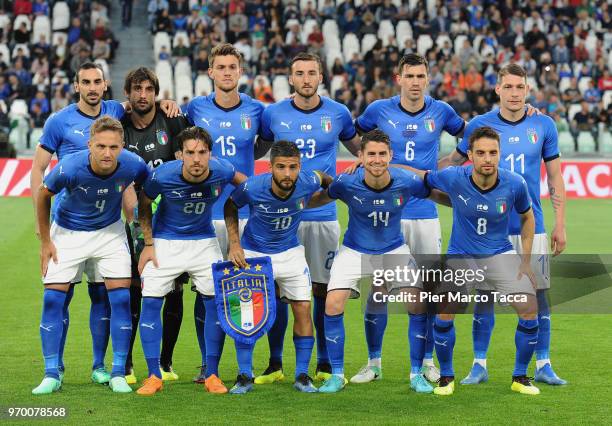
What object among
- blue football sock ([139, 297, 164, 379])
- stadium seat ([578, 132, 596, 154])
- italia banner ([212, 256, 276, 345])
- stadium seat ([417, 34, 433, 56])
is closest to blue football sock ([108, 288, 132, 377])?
blue football sock ([139, 297, 164, 379])

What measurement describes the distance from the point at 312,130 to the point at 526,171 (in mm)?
1632

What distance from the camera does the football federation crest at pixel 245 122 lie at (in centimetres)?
847

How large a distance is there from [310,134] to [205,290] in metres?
1.48

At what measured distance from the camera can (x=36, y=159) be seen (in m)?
8.11

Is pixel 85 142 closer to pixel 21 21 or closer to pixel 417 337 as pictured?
pixel 417 337

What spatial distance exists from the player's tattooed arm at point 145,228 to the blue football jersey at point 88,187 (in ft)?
0.50

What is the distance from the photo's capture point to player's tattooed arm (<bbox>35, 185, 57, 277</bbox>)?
7586 mm

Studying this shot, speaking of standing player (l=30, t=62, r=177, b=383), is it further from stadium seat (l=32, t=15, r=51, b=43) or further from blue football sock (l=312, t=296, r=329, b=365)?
stadium seat (l=32, t=15, r=51, b=43)

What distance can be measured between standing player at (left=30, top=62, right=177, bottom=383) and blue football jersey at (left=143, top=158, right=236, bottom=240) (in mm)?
642

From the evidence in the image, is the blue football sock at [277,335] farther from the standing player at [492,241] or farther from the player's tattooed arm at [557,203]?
the player's tattooed arm at [557,203]

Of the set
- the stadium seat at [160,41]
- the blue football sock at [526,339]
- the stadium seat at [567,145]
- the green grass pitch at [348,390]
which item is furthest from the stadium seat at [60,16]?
the blue football sock at [526,339]

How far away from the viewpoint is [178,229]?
7859 mm

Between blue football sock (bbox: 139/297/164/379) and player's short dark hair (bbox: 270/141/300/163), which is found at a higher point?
player's short dark hair (bbox: 270/141/300/163)

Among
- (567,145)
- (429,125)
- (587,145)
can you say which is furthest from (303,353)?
(587,145)
